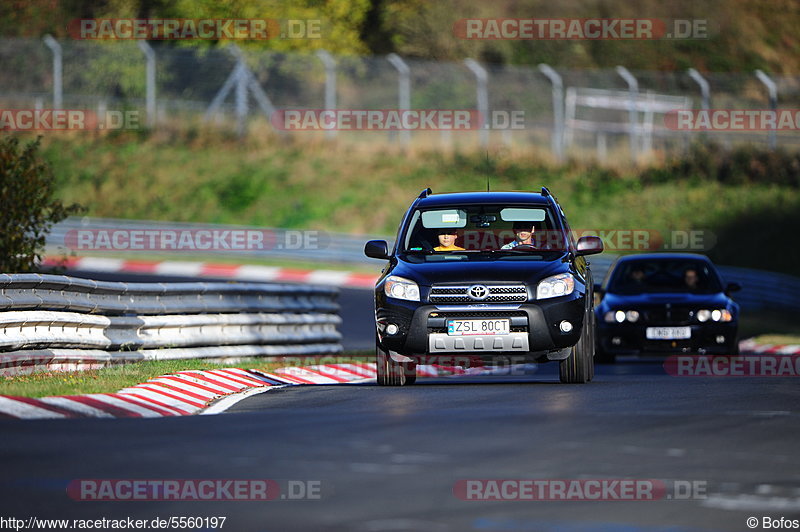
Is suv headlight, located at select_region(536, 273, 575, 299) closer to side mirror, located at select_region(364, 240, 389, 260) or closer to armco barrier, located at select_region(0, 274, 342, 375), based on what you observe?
side mirror, located at select_region(364, 240, 389, 260)

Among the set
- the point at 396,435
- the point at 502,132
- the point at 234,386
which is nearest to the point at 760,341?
the point at 234,386

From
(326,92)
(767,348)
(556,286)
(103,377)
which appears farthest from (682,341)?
(326,92)

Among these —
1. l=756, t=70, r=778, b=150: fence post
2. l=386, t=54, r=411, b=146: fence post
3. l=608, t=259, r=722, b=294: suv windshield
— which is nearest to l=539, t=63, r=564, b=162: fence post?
l=386, t=54, r=411, b=146: fence post

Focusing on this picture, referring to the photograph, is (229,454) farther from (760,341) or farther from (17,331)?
(760,341)

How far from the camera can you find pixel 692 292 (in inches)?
822

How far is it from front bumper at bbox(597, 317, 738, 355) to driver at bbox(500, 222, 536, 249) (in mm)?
5342

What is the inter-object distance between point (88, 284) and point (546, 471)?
798 cm

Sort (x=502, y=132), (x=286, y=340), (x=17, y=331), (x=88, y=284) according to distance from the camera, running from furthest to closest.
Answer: (x=502, y=132) → (x=286, y=340) → (x=88, y=284) → (x=17, y=331)

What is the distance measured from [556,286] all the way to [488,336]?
0.81 m

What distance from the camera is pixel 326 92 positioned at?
45.6 metres

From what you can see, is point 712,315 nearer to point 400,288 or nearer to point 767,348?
point 767,348

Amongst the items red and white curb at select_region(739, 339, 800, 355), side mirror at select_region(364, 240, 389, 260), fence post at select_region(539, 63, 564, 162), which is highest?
fence post at select_region(539, 63, 564, 162)

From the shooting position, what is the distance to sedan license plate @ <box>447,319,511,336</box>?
1413 centimetres

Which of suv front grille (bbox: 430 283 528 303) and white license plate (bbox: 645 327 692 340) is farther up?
suv front grille (bbox: 430 283 528 303)
